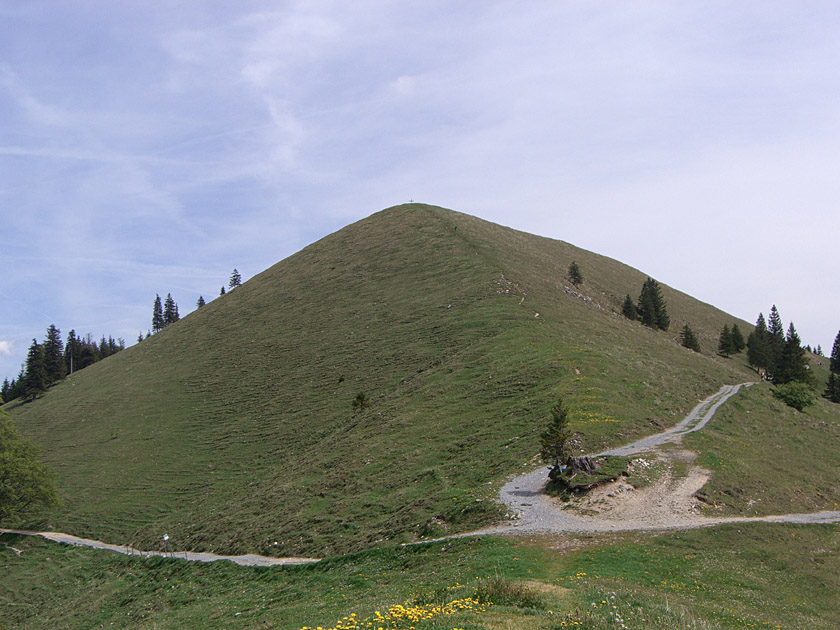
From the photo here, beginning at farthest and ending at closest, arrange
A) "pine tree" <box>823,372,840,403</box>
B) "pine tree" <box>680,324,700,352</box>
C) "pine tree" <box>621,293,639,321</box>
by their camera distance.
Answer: "pine tree" <box>621,293,639,321</box> → "pine tree" <box>680,324,700,352</box> → "pine tree" <box>823,372,840,403</box>

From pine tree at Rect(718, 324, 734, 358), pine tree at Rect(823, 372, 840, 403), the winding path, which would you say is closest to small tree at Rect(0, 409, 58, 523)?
the winding path

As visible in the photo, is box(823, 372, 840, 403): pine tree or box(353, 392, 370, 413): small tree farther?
box(823, 372, 840, 403): pine tree

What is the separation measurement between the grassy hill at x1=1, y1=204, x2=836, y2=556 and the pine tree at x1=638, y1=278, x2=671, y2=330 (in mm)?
4037

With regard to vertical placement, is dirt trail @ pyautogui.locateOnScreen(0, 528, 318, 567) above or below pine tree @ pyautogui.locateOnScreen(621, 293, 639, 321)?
below

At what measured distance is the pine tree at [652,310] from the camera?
99.2 m

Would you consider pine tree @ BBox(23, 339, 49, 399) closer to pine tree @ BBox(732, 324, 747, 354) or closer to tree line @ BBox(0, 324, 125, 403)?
tree line @ BBox(0, 324, 125, 403)

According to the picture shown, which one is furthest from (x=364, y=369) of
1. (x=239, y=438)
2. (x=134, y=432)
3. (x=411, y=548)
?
(x=411, y=548)

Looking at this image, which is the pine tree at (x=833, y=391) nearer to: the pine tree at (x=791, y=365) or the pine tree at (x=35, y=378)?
the pine tree at (x=791, y=365)

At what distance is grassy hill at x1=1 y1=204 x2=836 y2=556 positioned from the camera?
127 feet

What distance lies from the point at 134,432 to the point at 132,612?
47992 millimetres

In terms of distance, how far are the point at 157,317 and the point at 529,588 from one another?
179783 millimetres

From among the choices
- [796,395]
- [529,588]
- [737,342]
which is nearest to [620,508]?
[529,588]

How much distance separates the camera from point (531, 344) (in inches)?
2329

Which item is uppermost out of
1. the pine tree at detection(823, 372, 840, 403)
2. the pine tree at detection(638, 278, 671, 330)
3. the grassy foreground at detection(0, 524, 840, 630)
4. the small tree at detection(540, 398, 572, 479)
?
the pine tree at detection(638, 278, 671, 330)
